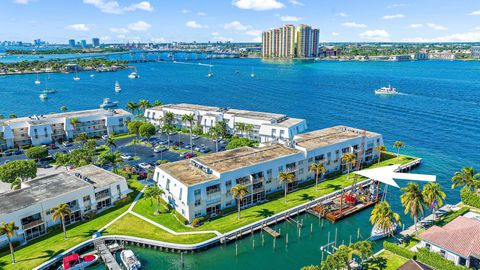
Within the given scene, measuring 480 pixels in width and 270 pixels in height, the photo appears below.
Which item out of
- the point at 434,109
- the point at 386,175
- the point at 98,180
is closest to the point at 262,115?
the point at 386,175

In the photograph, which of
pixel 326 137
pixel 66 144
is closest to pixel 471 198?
pixel 326 137

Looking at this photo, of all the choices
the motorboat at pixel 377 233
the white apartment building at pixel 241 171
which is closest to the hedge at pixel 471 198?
the motorboat at pixel 377 233

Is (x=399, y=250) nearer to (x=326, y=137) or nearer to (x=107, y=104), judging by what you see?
(x=326, y=137)

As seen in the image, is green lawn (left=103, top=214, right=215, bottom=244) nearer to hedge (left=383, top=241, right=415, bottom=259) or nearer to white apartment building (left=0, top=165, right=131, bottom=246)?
white apartment building (left=0, top=165, right=131, bottom=246)

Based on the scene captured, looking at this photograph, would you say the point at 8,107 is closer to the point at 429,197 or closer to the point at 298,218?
the point at 298,218

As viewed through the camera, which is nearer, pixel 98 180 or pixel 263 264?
pixel 263 264

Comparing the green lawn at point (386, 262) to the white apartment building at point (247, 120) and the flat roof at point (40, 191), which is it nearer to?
the white apartment building at point (247, 120)
